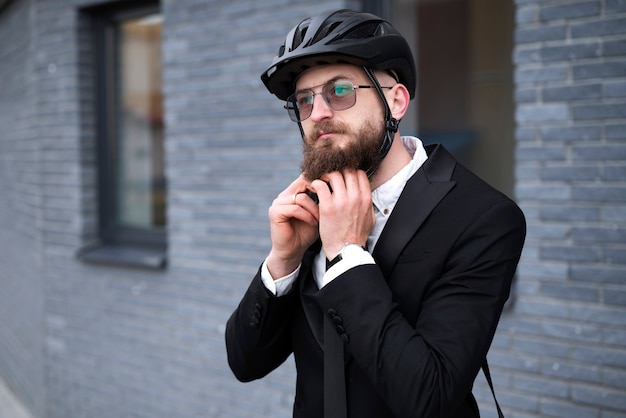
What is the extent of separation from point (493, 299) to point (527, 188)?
1677mm

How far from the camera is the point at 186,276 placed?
479 centimetres

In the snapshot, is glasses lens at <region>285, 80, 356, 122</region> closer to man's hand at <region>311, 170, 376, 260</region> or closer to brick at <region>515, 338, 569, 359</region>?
man's hand at <region>311, 170, 376, 260</region>

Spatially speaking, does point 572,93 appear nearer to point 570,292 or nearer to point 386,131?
point 570,292

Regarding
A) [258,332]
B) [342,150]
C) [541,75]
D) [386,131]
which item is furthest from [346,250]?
[541,75]

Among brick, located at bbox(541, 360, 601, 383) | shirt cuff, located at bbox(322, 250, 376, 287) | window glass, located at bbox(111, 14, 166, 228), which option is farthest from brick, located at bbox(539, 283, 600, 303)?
window glass, located at bbox(111, 14, 166, 228)

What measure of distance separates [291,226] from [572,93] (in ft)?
5.63

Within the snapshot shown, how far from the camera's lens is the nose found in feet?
5.82

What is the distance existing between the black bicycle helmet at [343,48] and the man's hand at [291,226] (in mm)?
303

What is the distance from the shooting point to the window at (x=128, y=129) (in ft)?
18.3

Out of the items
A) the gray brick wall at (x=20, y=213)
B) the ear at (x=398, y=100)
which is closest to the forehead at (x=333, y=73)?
the ear at (x=398, y=100)

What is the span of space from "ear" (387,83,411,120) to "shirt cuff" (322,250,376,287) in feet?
1.45

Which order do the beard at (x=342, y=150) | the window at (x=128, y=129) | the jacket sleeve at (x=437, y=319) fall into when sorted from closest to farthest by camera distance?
the jacket sleeve at (x=437, y=319) → the beard at (x=342, y=150) → the window at (x=128, y=129)

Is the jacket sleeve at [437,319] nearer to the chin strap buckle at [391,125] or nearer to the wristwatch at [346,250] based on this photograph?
the wristwatch at [346,250]

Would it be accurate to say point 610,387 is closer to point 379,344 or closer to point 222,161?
Answer: point 379,344
